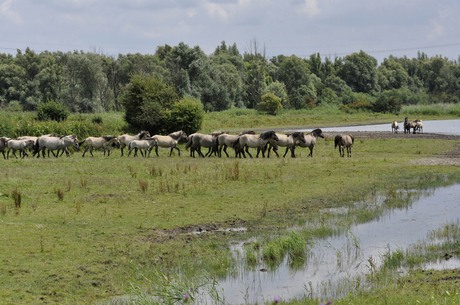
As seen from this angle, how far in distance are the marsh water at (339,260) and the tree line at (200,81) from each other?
47362mm

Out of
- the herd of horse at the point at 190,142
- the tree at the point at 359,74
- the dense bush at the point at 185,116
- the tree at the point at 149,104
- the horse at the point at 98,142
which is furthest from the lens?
the tree at the point at 359,74

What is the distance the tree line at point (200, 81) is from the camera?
75.0 m

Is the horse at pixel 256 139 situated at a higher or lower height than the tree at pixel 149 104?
lower

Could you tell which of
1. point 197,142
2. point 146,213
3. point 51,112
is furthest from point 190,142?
point 51,112

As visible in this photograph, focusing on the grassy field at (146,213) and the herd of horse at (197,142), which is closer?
the grassy field at (146,213)

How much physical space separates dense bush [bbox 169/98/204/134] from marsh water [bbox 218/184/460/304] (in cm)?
2377

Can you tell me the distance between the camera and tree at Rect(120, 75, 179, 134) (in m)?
35.8

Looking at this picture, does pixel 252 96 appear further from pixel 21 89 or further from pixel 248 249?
pixel 248 249

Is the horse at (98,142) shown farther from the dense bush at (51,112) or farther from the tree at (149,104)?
the dense bush at (51,112)

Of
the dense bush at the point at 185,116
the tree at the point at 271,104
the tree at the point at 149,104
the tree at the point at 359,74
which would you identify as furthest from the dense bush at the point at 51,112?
the tree at the point at 359,74

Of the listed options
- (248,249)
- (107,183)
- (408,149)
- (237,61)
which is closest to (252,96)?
(237,61)

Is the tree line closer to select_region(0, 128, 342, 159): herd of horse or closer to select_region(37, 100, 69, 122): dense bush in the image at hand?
select_region(37, 100, 69, 122): dense bush

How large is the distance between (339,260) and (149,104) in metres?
29.7

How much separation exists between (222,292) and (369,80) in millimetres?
115630
